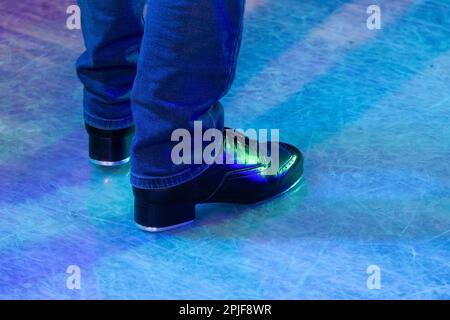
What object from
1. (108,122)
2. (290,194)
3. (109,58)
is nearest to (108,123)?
(108,122)

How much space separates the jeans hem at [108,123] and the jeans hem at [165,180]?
0.18 metres

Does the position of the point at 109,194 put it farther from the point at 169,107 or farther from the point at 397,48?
the point at 397,48

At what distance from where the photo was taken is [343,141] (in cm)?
192

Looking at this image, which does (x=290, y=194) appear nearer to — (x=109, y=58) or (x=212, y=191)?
(x=212, y=191)

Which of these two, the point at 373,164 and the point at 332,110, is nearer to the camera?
the point at 373,164

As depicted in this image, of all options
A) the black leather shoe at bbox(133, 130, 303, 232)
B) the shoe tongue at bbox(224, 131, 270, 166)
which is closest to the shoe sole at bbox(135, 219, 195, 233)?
the black leather shoe at bbox(133, 130, 303, 232)

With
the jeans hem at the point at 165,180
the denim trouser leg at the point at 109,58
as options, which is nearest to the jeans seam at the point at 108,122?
the denim trouser leg at the point at 109,58

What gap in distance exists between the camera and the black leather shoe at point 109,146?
5.91ft

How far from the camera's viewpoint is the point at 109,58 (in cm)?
171

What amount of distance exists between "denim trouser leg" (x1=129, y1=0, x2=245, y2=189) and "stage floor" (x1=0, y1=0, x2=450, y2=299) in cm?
15

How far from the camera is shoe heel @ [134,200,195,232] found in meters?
1.64

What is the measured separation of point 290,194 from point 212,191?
6.1 inches
